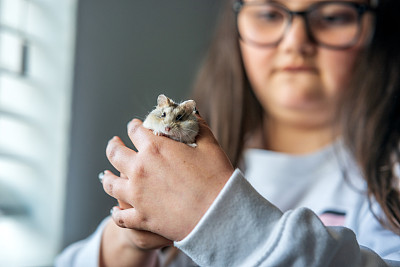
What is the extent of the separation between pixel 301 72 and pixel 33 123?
0.73 meters

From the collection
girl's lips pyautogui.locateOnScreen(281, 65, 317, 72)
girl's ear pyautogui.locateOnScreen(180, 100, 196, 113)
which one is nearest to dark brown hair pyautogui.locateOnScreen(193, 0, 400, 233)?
girl's lips pyautogui.locateOnScreen(281, 65, 317, 72)

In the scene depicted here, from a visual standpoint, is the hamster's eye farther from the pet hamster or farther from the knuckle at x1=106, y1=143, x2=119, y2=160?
the knuckle at x1=106, y1=143, x2=119, y2=160

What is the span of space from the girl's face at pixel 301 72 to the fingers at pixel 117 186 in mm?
600

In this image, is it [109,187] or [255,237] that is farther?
[109,187]

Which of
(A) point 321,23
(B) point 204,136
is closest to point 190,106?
(B) point 204,136

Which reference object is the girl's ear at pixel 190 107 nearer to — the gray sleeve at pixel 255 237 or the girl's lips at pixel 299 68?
the gray sleeve at pixel 255 237

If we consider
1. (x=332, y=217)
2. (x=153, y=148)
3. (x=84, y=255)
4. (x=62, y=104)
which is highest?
(x=153, y=148)

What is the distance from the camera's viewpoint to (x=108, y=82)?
1223mm

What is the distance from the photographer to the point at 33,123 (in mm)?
1046

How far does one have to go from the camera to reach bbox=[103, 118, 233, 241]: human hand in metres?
0.52

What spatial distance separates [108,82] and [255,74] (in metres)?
0.46

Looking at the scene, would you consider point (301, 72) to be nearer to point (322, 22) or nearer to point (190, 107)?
point (322, 22)

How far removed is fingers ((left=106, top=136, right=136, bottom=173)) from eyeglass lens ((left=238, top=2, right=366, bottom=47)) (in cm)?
62

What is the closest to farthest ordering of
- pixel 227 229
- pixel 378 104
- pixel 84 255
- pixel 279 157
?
pixel 227 229 → pixel 84 255 → pixel 378 104 → pixel 279 157
